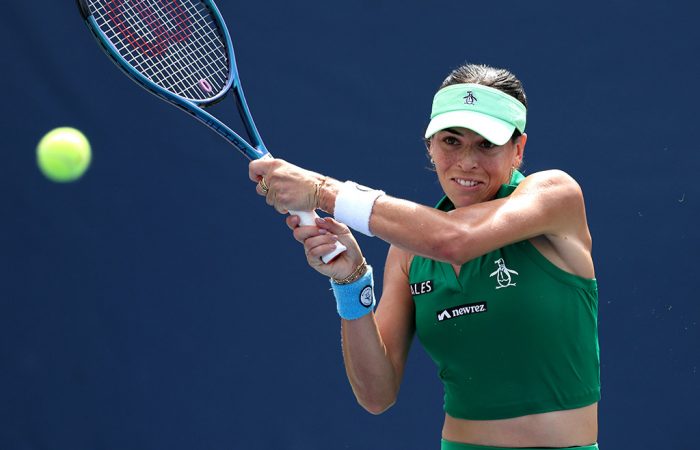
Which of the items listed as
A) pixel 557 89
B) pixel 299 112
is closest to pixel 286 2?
pixel 299 112

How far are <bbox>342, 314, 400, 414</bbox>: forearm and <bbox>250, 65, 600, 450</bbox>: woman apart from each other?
0.23ft

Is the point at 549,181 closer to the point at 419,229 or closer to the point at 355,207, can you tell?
the point at 419,229

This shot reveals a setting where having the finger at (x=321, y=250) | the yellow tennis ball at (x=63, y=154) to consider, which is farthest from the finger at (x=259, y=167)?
the yellow tennis ball at (x=63, y=154)

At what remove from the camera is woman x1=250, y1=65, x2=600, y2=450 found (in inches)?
95.0

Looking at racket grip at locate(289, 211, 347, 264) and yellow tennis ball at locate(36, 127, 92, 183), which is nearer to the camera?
racket grip at locate(289, 211, 347, 264)

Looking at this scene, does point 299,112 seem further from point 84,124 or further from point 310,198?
point 310,198

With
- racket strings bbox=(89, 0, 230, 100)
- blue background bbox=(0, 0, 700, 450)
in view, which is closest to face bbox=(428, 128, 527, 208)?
racket strings bbox=(89, 0, 230, 100)

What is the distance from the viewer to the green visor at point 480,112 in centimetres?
248

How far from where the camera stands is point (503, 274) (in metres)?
2.52

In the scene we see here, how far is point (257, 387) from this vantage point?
4367mm

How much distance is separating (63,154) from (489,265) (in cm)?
242

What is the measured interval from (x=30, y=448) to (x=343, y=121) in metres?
1.96

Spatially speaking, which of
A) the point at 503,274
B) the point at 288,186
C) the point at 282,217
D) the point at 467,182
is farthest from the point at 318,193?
the point at 282,217

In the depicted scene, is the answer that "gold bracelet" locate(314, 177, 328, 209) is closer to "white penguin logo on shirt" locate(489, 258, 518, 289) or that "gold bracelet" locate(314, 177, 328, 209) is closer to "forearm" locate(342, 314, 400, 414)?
"forearm" locate(342, 314, 400, 414)
